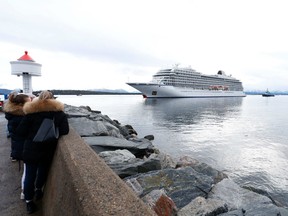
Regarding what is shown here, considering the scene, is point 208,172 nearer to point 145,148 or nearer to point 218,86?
point 145,148

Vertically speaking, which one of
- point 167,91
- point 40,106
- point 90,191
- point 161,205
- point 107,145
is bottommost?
point 161,205

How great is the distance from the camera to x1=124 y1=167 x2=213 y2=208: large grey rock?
3.88 meters

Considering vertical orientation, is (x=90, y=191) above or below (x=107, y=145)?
above

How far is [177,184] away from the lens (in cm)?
422

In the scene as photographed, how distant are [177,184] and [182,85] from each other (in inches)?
2762

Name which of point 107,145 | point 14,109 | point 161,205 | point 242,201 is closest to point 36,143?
point 14,109

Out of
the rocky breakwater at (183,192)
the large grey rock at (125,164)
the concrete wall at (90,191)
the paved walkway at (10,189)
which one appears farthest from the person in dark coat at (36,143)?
the large grey rock at (125,164)

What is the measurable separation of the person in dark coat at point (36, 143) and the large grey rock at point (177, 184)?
1669 millimetres

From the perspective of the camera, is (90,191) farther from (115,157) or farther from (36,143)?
(115,157)

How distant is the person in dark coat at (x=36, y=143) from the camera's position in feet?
8.80

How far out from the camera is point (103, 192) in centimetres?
169

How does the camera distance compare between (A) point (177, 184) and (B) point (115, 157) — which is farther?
(B) point (115, 157)

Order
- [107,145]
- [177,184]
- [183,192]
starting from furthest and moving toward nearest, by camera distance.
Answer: [107,145], [177,184], [183,192]

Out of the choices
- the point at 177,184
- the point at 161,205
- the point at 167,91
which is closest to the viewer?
the point at 161,205
